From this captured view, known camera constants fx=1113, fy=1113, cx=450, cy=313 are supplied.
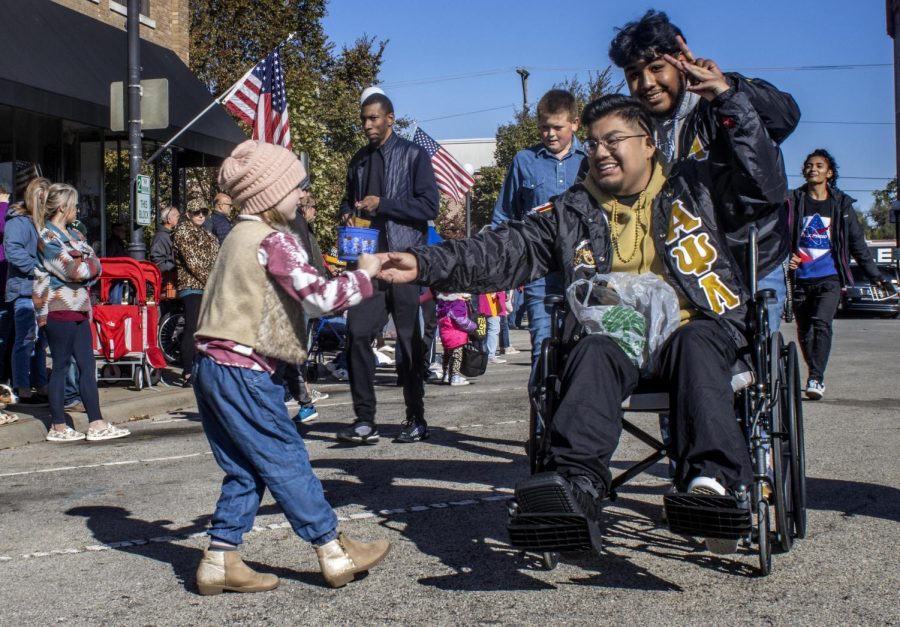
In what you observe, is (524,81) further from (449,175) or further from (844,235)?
(844,235)

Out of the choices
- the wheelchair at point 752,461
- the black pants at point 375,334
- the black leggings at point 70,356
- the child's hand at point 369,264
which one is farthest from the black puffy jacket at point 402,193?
the child's hand at point 369,264

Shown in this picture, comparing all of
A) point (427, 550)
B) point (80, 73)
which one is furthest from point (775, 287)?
point (80, 73)

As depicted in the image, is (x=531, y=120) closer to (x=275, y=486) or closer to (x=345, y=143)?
(x=345, y=143)

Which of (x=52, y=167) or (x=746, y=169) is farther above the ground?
(x=52, y=167)

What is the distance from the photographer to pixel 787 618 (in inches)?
133

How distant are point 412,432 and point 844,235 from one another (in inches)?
166

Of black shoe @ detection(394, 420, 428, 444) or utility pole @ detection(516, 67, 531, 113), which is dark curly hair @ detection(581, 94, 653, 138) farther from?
utility pole @ detection(516, 67, 531, 113)

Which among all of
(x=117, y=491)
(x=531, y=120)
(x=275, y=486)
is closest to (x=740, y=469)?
(x=275, y=486)

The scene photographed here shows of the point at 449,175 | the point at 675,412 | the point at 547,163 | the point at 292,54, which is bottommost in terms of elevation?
the point at 675,412

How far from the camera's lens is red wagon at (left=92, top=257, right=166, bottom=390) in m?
10.3

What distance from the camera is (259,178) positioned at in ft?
12.8

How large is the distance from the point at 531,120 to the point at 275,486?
149 feet

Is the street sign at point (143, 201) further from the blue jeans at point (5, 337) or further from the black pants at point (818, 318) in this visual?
the black pants at point (818, 318)

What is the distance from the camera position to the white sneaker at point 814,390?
906cm
